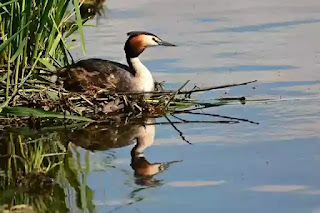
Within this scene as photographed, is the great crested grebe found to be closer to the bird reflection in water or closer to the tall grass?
the tall grass

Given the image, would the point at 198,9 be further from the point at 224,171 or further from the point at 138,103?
the point at 224,171

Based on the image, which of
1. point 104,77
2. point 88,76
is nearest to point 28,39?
point 88,76

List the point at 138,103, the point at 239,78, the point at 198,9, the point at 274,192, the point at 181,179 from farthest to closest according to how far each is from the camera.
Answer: the point at 198,9, the point at 239,78, the point at 138,103, the point at 181,179, the point at 274,192

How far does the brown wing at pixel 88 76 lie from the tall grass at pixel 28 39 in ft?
0.42

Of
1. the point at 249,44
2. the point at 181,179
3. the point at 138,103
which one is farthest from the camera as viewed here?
the point at 249,44

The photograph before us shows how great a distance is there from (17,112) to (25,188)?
1462mm

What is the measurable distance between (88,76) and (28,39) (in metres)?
0.53

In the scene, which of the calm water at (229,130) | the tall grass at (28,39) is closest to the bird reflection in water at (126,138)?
the calm water at (229,130)

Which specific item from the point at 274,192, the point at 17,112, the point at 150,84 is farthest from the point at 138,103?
the point at 274,192

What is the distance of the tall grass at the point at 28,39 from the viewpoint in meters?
6.78

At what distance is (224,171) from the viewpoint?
536cm

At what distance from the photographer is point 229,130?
21.1ft

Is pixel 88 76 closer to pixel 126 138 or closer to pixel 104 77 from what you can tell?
pixel 104 77

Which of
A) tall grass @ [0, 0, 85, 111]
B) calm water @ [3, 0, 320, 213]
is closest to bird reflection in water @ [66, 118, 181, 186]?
calm water @ [3, 0, 320, 213]
